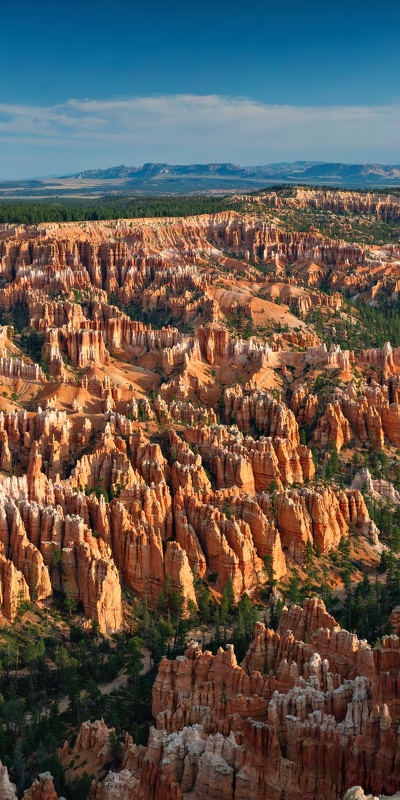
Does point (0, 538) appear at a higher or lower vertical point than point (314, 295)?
lower

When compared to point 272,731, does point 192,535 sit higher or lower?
lower

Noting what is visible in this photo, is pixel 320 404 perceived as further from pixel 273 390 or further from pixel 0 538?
pixel 0 538

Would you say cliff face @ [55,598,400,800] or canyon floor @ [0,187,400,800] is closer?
cliff face @ [55,598,400,800]

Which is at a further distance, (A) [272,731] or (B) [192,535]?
(B) [192,535]

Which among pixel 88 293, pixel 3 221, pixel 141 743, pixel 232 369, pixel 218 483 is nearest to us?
pixel 141 743

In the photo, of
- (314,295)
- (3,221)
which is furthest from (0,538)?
(3,221)

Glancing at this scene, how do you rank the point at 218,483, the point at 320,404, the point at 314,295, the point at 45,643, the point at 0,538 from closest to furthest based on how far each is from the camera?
the point at 45,643 → the point at 0,538 → the point at 218,483 → the point at 320,404 → the point at 314,295

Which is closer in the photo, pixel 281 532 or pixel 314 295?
pixel 281 532

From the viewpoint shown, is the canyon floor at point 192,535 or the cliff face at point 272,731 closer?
the cliff face at point 272,731
